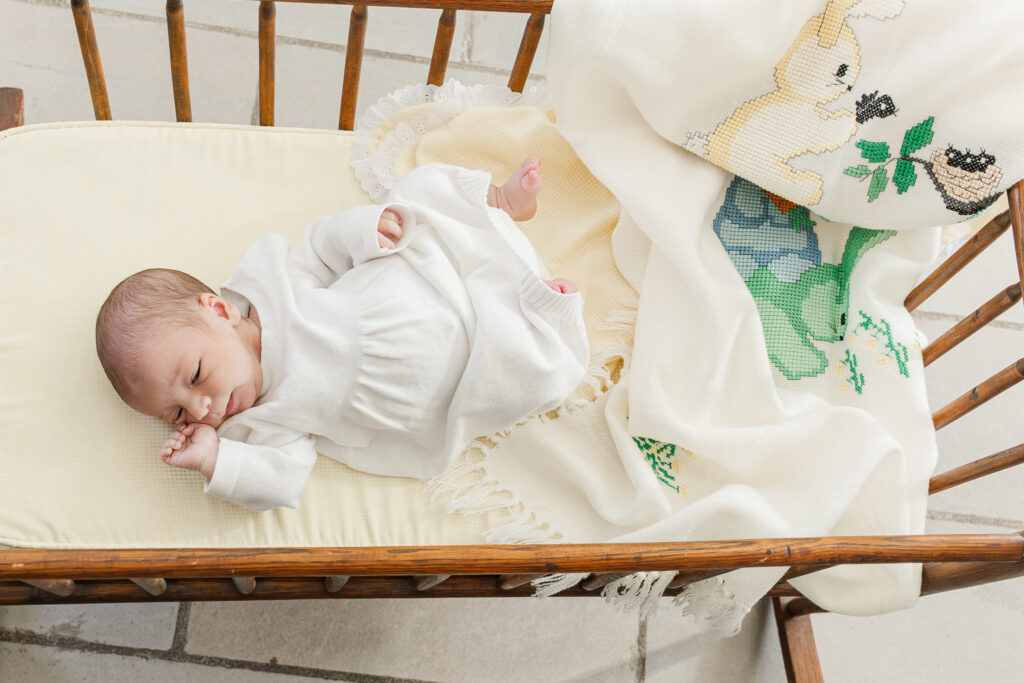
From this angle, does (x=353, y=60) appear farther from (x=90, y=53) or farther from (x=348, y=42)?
(x=90, y=53)

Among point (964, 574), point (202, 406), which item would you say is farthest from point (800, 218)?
point (202, 406)

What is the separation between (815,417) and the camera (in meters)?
1.04

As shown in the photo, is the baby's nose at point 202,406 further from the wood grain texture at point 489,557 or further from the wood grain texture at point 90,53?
the wood grain texture at point 90,53

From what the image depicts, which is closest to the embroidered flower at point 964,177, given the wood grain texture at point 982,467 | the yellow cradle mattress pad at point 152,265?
the wood grain texture at point 982,467

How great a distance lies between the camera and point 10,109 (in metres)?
1.21

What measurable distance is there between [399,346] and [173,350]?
0.82 ft

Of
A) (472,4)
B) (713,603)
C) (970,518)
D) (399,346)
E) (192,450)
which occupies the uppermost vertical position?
(472,4)

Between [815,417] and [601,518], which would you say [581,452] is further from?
[815,417]

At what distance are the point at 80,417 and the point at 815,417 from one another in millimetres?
878

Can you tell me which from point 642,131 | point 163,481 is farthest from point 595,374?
point 163,481

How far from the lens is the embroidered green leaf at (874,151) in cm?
107

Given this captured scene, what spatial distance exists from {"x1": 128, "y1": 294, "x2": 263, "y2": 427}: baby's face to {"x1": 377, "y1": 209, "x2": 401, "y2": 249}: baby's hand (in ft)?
0.64

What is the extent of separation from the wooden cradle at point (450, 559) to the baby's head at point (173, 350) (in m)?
0.19

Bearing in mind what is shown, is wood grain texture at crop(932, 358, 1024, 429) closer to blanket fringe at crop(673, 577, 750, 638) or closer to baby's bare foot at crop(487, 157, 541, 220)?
blanket fringe at crop(673, 577, 750, 638)
